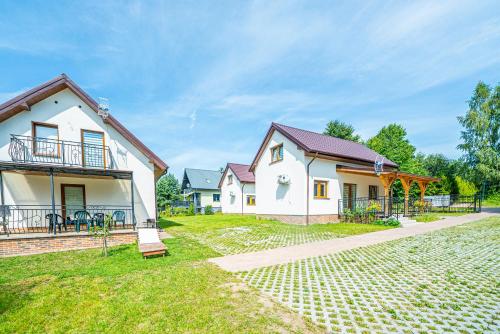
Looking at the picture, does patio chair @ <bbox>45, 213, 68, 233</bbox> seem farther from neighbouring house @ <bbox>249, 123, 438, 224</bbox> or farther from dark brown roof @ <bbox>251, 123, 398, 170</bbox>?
dark brown roof @ <bbox>251, 123, 398, 170</bbox>

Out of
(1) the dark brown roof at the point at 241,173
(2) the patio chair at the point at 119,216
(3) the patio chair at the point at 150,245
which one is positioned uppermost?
(1) the dark brown roof at the point at 241,173

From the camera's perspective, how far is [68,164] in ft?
34.3

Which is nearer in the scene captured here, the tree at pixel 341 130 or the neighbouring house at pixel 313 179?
the neighbouring house at pixel 313 179

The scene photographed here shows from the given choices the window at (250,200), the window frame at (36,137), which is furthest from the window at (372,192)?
the window frame at (36,137)

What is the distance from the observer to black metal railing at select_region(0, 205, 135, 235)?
30.8 ft

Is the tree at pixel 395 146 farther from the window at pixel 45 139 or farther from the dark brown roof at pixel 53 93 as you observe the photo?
the window at pixel 45 139

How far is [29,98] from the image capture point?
382 inches

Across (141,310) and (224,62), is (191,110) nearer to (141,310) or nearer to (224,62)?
(224,62)

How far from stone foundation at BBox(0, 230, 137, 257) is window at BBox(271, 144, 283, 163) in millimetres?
10888

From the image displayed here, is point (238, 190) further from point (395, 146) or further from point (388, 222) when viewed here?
point (395, 146)

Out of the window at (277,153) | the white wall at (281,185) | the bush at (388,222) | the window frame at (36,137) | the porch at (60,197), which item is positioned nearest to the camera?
the porch at (60,197)

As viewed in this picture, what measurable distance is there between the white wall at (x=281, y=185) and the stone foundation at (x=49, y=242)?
31.9 feet

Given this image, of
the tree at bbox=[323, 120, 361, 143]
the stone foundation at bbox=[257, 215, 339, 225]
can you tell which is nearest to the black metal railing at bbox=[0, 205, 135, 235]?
the stone foundation at bbox=[257, 215, 339, 225]

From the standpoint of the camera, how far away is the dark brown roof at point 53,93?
9461 mm
